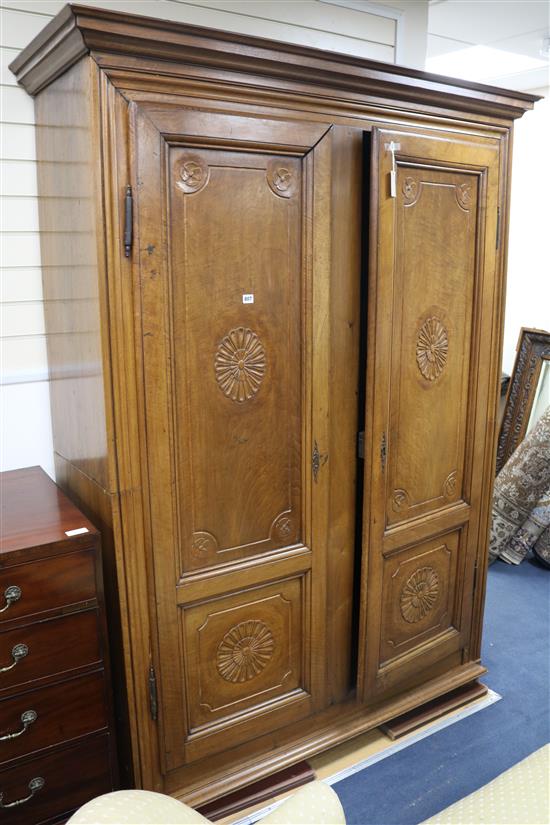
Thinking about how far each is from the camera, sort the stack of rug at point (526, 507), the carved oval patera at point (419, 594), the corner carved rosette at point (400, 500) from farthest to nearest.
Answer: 1. the stack of rug at point (526, 507)
2. the carved oval patera at point (419, 594)
3. the corner carved rosette at point (400, 500)

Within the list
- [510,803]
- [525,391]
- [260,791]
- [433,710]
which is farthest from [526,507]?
[510,803]

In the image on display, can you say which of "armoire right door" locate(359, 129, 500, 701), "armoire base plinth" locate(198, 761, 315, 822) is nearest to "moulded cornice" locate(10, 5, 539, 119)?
"armoire right door" locate(359, 129, 500, 701)

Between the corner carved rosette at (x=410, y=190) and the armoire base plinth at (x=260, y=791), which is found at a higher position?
the corner carved rosette at (x=410, y=190)

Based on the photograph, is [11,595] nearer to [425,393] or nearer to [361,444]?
[361,444]

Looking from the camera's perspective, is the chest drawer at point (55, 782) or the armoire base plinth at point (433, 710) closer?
the chest drawer at point (55, 782)

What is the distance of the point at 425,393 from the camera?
→ 2.08m

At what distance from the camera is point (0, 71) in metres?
1.83

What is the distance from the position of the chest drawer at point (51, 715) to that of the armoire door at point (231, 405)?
0.16 metres

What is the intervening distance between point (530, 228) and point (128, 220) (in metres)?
3.54

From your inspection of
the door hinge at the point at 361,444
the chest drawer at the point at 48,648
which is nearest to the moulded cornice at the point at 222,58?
the door hinge at the point at 361,444

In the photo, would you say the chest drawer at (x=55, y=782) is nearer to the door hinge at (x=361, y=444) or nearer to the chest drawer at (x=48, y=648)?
the chest drawer at (x=48, y=648)

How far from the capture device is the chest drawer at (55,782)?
1.63 metres

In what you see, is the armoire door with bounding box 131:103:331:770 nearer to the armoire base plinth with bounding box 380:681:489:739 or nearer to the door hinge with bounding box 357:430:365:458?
the door hinge with bounding box 357:430:365:458

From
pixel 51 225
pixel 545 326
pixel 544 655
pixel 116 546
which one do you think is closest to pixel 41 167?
pixel 51 225
